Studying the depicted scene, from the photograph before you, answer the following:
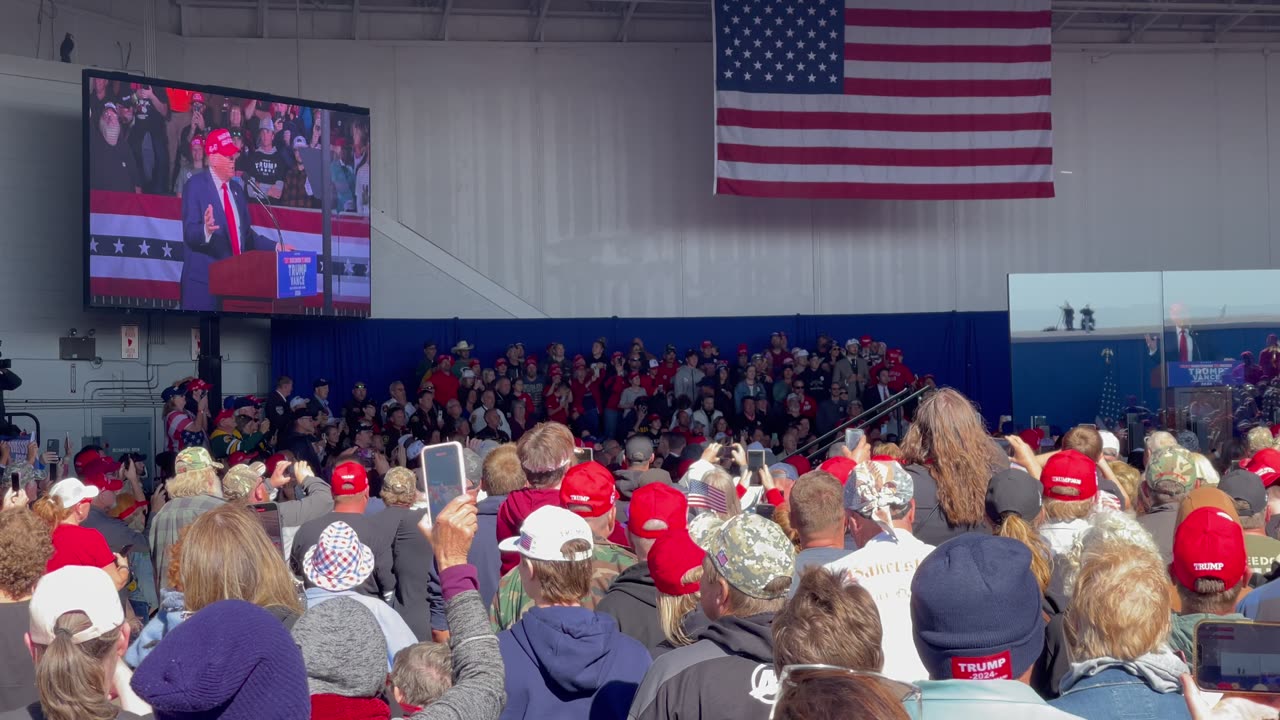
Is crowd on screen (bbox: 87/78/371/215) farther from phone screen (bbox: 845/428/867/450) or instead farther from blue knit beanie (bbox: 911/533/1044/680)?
blue knit beanie (bbox: 911/533/1044/680)

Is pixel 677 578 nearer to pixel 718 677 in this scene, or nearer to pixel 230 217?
pixel 718 677

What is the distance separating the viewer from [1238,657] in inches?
74.9

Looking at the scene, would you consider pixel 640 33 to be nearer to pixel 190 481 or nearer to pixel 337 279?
pixel 337 279

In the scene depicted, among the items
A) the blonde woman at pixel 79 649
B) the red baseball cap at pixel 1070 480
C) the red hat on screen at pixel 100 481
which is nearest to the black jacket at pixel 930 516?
the red baseball cap at pixel 1070 480

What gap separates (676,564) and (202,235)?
499 inches

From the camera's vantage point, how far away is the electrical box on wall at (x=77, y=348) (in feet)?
48.6

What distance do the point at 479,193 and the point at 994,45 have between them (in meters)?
7.70

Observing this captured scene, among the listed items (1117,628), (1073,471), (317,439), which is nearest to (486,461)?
(1073,471)

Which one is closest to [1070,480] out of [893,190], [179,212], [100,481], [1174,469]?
[1174,469]

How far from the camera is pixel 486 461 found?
5109 millimetres

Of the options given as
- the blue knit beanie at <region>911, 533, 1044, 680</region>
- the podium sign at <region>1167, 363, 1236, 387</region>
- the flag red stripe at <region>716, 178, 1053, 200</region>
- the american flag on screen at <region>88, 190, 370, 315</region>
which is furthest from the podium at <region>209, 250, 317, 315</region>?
the blue knit beanie at <region>911, 533, 1044, 680</region>

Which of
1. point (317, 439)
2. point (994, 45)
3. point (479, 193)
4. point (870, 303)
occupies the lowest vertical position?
point (317, 439)

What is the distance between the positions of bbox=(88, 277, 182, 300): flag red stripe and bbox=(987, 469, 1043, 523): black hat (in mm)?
12165

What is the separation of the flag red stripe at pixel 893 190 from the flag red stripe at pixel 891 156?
0.29m
